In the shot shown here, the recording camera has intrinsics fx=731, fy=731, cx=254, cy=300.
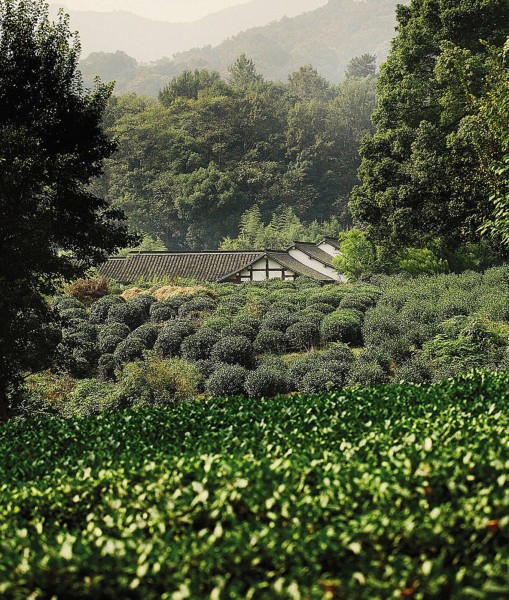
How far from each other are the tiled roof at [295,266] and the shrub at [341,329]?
18227mm

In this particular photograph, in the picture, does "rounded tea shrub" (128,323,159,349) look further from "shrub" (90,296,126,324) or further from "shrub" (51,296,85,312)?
"shrub" (51,296,85,312)

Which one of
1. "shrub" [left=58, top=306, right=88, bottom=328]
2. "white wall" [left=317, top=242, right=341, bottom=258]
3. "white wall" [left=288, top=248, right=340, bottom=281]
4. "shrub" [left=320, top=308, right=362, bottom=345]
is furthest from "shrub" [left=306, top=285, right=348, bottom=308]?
"white wall" [left=317, top=242, right=341, bottom=258]

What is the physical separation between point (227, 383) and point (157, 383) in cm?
149

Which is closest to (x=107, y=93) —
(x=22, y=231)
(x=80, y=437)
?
(x=22, y=231)

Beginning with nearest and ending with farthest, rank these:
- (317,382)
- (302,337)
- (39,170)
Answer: (39,170)
(317,382)
(302,337)

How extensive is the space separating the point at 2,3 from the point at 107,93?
6.99 feet

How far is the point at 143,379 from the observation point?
1559 centimetres

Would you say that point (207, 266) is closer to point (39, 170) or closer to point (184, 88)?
point (39, 170)

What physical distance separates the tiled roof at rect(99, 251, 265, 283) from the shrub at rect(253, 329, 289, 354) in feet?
58.6

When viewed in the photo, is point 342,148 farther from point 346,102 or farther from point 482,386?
point 482,386

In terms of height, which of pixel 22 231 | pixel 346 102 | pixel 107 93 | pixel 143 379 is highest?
pixel 346 102

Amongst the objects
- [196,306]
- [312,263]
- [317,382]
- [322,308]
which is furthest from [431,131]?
[312,263]

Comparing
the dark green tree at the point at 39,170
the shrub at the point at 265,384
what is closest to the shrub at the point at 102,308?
the shrub at the point at 265,384

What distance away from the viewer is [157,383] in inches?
606
